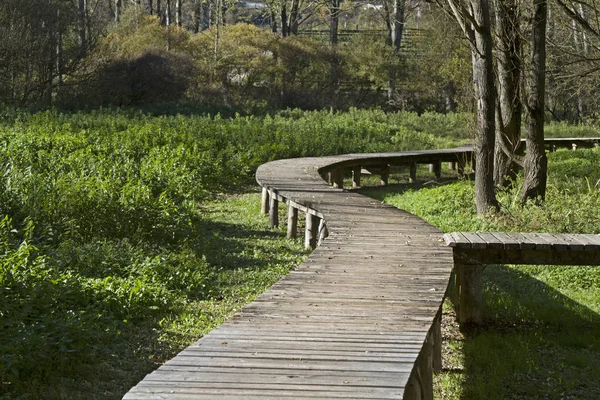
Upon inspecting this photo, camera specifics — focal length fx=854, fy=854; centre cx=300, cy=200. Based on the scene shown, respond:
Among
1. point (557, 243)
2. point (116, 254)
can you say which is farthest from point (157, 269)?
point (557, 243)

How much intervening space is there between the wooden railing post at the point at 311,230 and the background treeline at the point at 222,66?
18.5 m

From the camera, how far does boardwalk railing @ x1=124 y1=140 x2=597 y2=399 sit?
373 centimetres

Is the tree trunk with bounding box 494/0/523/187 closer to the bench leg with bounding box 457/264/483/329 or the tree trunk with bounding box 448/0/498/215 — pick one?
the tree trunk with bounding box 448/0/498/215

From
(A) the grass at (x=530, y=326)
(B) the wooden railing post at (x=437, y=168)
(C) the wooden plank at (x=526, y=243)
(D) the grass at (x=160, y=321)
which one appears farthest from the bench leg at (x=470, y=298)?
(B) the wooden railing post at (x=437, y=168)

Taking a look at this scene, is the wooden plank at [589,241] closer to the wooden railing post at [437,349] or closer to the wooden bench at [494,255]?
the wooden bench at [494,255]

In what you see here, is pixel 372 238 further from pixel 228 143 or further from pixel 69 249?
pixel 228 143

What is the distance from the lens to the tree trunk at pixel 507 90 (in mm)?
12430

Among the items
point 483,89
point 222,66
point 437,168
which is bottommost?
point 437,168

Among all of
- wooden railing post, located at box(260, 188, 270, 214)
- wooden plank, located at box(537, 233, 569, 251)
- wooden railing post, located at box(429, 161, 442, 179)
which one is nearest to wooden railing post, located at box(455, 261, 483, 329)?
wooden plank, located at box(537, 233, 569, 251)

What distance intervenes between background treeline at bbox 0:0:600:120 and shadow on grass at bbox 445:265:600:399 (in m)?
20.1

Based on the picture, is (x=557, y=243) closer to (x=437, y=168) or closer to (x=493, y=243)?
(x=493, y=243)

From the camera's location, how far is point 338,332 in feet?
15.4

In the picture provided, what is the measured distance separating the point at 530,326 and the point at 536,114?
17.1 feet

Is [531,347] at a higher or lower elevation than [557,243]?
lower
